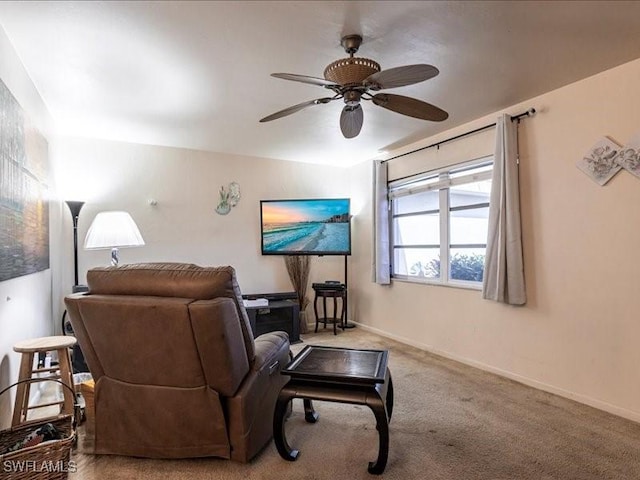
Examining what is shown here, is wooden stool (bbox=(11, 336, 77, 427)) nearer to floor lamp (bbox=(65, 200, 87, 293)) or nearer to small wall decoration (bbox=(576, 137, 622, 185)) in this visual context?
floor lamp (bbox=(65, 200, 87, 293))

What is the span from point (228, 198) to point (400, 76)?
11.0 feet

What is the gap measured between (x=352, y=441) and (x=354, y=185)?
3849mm

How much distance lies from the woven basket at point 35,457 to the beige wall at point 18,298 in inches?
13.4

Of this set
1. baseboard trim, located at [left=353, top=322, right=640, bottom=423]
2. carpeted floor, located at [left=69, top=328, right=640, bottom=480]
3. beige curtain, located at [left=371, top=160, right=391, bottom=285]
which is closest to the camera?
carpeted floor, located at [left=69, top=328, right=640, bottom=480]

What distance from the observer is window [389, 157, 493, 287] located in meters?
3.60

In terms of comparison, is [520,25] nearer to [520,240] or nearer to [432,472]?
[520,240]

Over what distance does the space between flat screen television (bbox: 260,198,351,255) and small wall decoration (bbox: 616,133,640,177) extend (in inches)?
113

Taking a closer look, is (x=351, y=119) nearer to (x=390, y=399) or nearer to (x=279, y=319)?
(x=390, y=399)

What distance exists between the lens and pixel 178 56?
2.38 m

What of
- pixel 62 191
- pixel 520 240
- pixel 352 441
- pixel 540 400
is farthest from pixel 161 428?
pixel 62 191

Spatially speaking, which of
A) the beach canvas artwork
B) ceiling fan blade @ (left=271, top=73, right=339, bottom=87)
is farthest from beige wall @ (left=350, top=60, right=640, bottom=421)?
the beach canvas artwork

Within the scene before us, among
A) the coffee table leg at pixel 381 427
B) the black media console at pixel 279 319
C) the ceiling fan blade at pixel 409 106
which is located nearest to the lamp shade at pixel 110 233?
the black media console at pixel 279 319

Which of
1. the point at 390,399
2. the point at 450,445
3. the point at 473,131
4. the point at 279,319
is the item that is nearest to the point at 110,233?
the point at 279,319

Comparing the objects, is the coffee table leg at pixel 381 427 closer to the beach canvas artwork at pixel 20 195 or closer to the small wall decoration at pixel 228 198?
the beach canvas artwork at pixel 20 195
